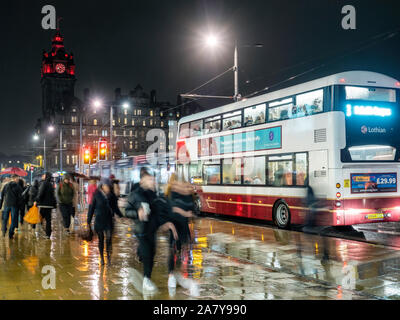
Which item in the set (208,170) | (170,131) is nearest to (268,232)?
(208,170)

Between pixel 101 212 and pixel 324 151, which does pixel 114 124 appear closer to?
pixel 324 151

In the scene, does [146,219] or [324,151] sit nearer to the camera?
[146,219]

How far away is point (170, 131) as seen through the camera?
426ft

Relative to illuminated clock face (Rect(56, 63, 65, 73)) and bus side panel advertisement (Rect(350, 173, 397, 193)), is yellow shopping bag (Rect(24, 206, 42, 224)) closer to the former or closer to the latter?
bus side panel advertisement (Rect(350, 173, 397, 193))

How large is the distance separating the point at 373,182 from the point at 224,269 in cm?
668

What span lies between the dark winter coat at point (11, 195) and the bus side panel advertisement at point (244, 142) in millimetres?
8026

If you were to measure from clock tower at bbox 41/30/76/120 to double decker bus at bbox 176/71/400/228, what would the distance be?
130 m

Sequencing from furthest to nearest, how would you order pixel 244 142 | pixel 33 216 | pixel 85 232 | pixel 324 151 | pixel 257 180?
1. pixel 244 142
2. pixel 257 180
3. pixel 324 151
4. pixel 33 216
5. pixel 85 232

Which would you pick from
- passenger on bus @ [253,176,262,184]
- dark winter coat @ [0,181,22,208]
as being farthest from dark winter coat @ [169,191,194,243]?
passenger on bus @ [253,176,262,184]

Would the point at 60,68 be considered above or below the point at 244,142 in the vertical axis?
above

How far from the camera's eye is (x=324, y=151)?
534 inches

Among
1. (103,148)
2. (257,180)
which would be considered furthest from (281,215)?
(103,148)

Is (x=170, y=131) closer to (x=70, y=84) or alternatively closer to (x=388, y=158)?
(x=70, y=84)

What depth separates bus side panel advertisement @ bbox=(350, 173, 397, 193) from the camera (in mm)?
13398
